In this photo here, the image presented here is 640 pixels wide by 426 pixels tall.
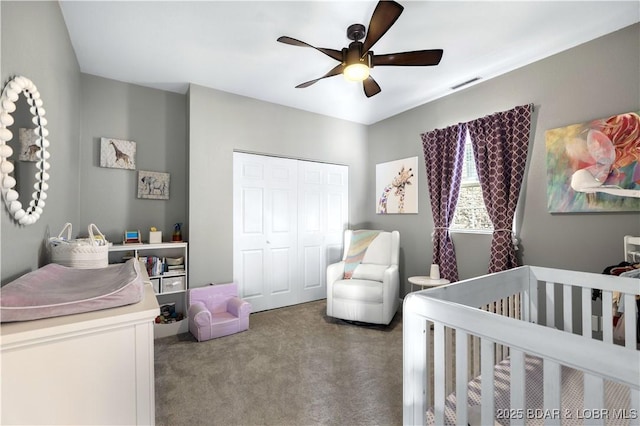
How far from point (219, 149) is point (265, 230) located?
1077 millimetres

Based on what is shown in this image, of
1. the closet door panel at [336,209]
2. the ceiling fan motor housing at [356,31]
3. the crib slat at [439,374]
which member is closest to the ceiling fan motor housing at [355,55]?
the ceiling fan motor housing at [356,31]

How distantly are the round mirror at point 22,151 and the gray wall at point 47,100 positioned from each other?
0.04 m

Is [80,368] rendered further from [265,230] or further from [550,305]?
[265,230]

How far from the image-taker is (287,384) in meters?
2.01

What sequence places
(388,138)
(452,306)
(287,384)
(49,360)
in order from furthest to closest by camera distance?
(388,138)
(287,384)
(452,306)
(49,360)

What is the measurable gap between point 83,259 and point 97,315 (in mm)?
936

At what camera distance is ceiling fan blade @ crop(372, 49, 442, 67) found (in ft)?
6.35

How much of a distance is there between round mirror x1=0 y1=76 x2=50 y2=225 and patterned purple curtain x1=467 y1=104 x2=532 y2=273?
10.5 ft

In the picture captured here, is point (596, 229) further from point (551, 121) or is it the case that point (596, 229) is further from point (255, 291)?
point (255, 291)

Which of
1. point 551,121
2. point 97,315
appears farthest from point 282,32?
point 551,121

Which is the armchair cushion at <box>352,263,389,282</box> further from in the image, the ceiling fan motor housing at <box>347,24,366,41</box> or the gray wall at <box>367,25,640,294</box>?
the ceiling fan motor housing at <box>347,24,366,41</box>

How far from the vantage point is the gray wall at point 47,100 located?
3.66 ft

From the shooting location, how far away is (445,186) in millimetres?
3174

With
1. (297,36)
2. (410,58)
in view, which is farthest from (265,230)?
(410,58)
